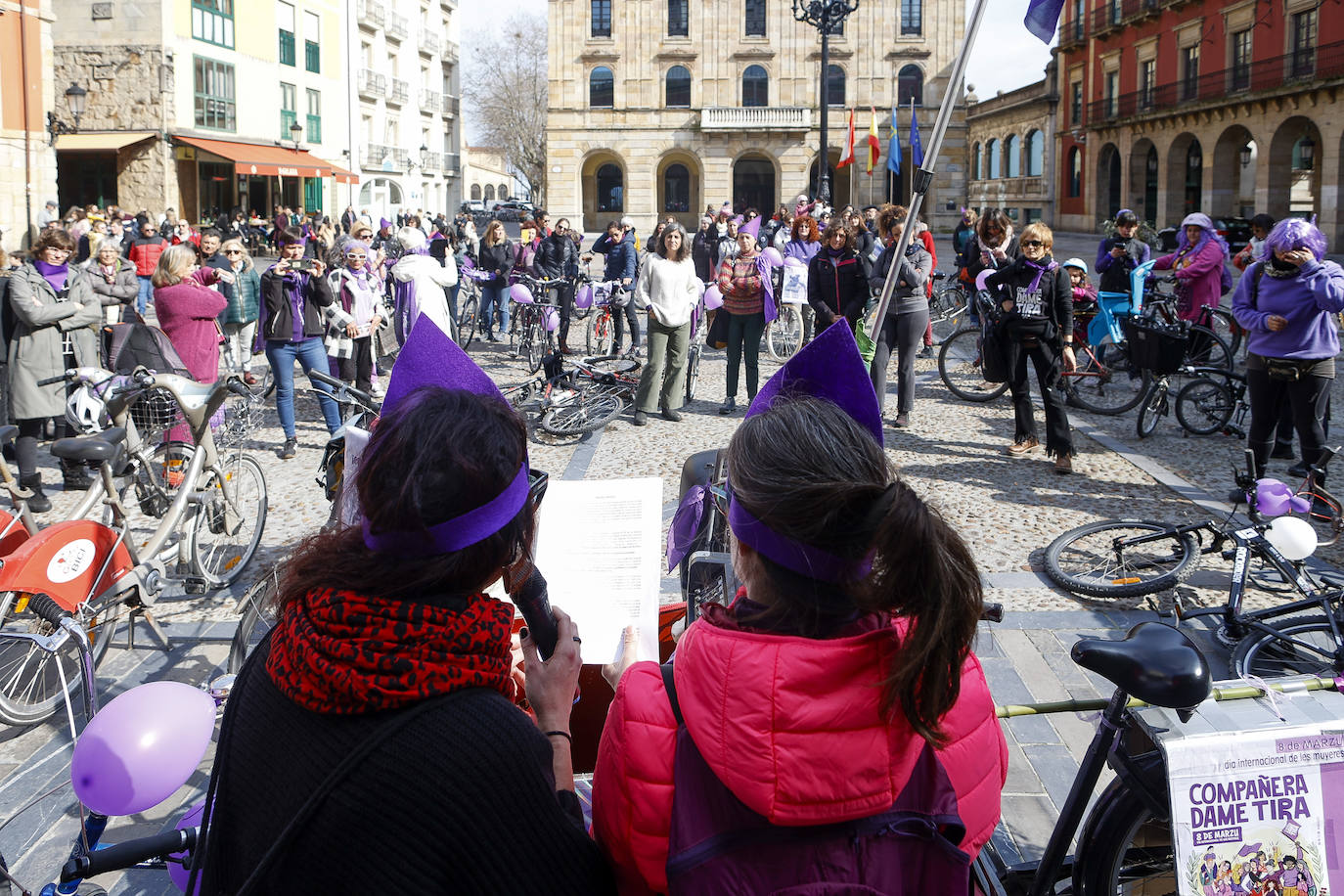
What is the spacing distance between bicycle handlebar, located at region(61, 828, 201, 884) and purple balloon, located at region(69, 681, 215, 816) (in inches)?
5.5

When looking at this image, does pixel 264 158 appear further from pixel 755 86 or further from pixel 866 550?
pixel 866 550

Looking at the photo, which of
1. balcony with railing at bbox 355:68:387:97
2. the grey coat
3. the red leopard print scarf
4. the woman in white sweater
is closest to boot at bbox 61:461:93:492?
the grey coat

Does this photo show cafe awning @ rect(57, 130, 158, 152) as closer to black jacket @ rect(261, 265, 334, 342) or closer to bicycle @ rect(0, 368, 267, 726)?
black jacket @ rect(261, 265, 334, 342)

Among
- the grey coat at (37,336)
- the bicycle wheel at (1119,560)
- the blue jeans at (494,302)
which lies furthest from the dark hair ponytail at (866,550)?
the blue jeans at (494,302)

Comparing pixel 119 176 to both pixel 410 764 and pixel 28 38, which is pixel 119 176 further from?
pixel 410 764

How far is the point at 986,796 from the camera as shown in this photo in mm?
1493

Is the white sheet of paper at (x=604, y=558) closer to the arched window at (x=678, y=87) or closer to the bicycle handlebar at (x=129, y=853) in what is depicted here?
the bicycle handlebar at (x=129, y=853)

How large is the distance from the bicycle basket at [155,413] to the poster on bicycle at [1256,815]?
489cm

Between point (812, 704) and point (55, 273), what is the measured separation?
26.5 ft

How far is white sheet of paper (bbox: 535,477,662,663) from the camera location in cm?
214

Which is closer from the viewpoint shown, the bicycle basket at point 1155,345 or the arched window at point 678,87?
the bicycle basket at point 1155,345

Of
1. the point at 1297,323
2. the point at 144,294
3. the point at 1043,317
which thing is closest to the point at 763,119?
the point at 144,294

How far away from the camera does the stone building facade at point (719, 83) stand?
51.4 meters

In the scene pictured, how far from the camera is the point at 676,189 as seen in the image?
5628cm
